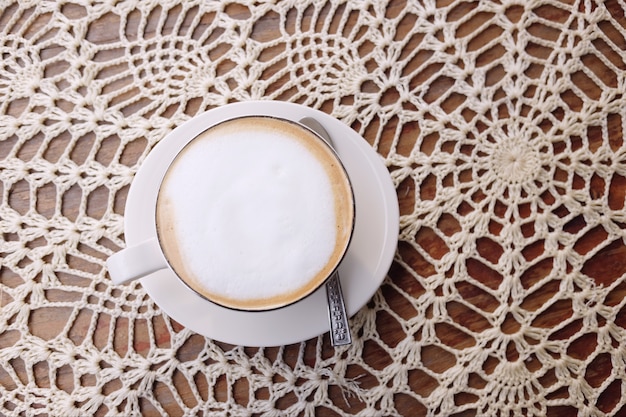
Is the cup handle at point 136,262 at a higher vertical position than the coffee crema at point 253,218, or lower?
lower

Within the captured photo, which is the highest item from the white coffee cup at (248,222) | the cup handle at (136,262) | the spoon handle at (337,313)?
the white coffee cup at (248,222)

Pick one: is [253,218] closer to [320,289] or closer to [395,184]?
[320,289]

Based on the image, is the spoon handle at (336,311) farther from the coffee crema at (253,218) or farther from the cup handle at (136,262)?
the cup handle at (136,262)

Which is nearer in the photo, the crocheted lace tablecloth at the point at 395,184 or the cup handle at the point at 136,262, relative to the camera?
the cup handle at the point at 136,262

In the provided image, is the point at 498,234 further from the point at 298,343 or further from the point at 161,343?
the point at 161,343

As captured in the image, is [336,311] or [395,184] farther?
[395,184]

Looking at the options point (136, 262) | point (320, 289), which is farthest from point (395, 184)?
point (136, 262)

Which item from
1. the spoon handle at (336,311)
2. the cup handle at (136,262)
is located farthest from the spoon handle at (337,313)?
the cup handle at (136,262)

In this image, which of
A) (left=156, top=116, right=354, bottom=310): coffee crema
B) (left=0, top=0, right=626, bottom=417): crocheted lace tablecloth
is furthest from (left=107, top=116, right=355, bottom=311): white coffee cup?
(left=0, top=0, right=626, bottom=417): crocheted lace tablecloth
